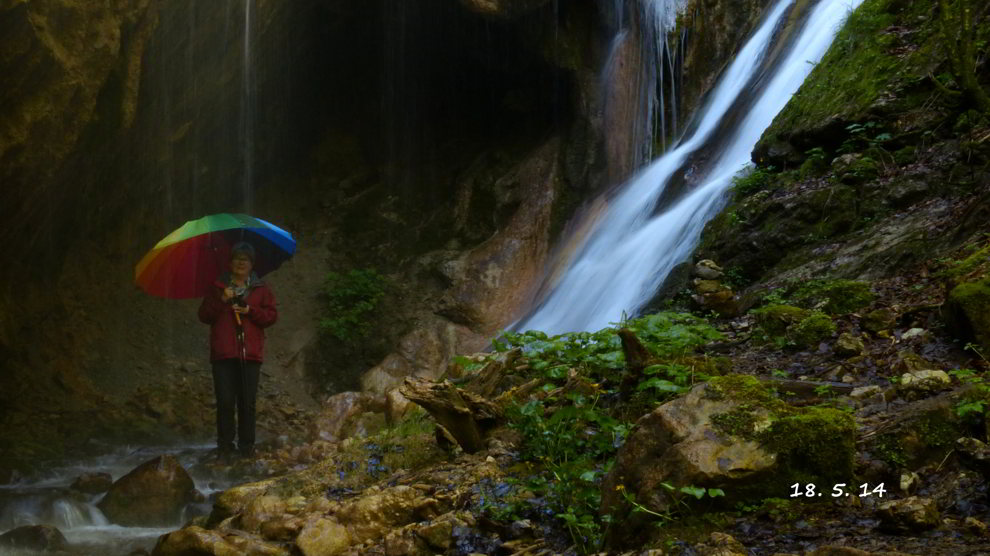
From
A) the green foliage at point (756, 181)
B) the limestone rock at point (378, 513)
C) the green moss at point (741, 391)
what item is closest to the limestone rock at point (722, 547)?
the green moss at point (741, 391)

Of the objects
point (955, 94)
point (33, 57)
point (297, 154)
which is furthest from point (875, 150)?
point (297, 154)

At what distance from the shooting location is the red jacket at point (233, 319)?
19.2ft

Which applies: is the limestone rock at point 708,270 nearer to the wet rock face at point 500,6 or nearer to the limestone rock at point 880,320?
the limestone rock at point 880,320

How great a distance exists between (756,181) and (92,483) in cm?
562

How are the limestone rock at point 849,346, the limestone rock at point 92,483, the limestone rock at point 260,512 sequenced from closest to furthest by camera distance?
the limestone rock at point 260,512 < the limestone rock at point 849,346 < the limestone rock at point 92,483

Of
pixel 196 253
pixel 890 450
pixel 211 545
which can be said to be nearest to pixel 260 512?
pixel 211 545

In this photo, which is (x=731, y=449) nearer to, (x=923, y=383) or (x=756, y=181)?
(x=923, y=383)

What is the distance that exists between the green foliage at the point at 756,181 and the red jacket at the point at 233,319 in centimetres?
393

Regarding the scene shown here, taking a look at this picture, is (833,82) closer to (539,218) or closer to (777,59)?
(777,59)

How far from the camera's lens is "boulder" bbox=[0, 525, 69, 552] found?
426 centimetres

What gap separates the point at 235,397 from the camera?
6.18 meters

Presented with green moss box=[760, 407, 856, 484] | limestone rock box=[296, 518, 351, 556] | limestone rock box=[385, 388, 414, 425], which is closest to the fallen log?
limestone rock box=[296, 518, 351, 556]

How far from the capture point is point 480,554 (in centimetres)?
243

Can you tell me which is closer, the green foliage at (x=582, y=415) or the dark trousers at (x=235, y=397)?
the green foliage at (x=582, y=415)
